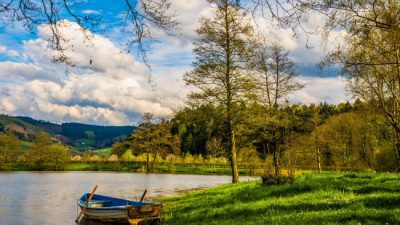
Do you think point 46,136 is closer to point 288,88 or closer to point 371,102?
point 288,88

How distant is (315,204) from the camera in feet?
40.3

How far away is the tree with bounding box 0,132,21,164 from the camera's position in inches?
3858

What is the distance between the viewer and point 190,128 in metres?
148

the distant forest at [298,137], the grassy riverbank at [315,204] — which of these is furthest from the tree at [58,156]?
the grassy riverbank at [315,204]

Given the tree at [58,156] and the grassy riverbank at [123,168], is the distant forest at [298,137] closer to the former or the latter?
the grassy riverbank at [123,168]

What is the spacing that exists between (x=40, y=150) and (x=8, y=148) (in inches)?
442

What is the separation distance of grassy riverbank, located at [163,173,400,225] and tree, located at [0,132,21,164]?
94.5 meters

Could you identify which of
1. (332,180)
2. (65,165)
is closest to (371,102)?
(332,180)

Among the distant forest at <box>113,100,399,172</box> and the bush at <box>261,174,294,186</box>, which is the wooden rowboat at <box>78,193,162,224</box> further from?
the distant forest at <box>113,100,399,172</box>

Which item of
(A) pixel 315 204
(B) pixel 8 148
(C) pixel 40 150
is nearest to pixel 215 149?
(A) pixel 315 204

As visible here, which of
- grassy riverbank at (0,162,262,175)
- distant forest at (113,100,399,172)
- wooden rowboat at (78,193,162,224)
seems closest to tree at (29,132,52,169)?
grassy riverbank at (0,162,262,175)

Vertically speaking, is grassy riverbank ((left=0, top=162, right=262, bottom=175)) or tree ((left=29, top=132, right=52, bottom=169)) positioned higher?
tree ((left=29, top=132, right=52, bottom=169))

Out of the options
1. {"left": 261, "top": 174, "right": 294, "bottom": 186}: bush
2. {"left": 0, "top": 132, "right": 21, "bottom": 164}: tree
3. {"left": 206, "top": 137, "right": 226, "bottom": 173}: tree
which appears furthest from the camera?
{"left": 0, "top": 132, "right": 21, "bottom": 164}: tree

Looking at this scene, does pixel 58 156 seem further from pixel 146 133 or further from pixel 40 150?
pixel 146 133
